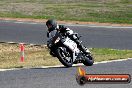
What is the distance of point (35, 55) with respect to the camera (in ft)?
72.6

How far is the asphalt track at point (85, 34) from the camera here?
2658 centimetres

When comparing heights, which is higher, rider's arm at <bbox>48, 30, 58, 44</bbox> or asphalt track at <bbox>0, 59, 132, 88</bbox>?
rider's arm at <bbox>48, 30, 58, 44</bbox>

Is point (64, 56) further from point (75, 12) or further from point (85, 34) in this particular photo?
point (75, 12)

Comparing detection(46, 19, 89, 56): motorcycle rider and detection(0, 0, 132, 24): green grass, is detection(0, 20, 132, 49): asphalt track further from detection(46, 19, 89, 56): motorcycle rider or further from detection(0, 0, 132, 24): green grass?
detection(46, 19, 89, 56): motorcycle rider

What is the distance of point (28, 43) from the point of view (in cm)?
2675

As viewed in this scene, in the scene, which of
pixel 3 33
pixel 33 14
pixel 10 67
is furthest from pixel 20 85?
pixel 33 14

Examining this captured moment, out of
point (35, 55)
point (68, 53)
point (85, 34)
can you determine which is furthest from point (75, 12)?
point (68, 53)

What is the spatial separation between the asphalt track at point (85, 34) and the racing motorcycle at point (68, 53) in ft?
25.8

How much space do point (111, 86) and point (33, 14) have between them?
3135 cm

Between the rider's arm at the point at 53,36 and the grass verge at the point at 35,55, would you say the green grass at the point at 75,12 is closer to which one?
the grass verge at the point at 35,55

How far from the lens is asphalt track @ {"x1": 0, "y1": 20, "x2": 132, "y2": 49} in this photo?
26.6 metres

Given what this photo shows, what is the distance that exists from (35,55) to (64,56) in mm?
5258

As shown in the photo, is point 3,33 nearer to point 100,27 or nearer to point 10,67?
point 100,27

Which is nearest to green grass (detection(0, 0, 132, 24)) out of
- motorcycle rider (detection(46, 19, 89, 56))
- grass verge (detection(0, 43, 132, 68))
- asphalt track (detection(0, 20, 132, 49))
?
asphalt track (detection(0, 20, 132, 49))
